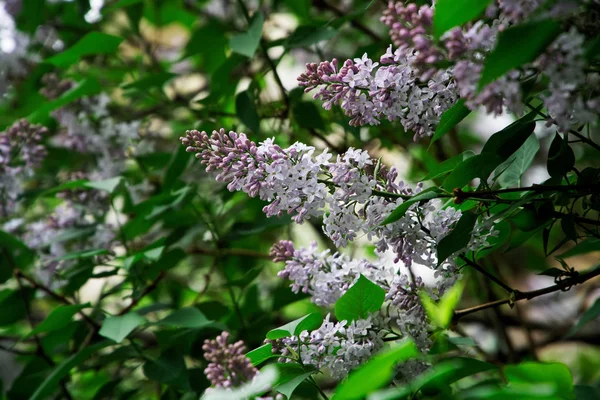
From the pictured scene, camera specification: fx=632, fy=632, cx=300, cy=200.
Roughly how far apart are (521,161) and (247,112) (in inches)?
25.7

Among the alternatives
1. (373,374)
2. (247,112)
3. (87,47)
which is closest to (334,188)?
(373,374)

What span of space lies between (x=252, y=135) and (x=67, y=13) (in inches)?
37.3

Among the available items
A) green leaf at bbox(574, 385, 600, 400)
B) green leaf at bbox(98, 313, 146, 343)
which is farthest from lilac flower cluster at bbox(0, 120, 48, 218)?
green leaf at bbox(574, 385, 600, 400)

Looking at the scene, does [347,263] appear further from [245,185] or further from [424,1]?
[424,1]

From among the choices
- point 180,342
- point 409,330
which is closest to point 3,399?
point 180,342

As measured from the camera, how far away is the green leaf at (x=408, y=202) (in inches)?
30.4

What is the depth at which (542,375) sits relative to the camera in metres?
0.59

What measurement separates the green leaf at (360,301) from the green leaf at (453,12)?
360 mm

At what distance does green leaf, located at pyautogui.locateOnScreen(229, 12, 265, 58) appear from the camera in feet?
4.36

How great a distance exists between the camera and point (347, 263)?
100cm

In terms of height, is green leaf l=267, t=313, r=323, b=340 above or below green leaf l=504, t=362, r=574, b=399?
above

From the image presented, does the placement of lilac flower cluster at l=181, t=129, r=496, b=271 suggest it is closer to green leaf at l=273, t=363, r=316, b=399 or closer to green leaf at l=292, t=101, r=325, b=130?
green leaf at l=273, t=363, r=316, b=399

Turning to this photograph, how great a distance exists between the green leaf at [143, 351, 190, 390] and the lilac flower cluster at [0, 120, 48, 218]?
22.7 inches

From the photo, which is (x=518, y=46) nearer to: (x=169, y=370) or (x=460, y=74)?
(x=460, y=74)
